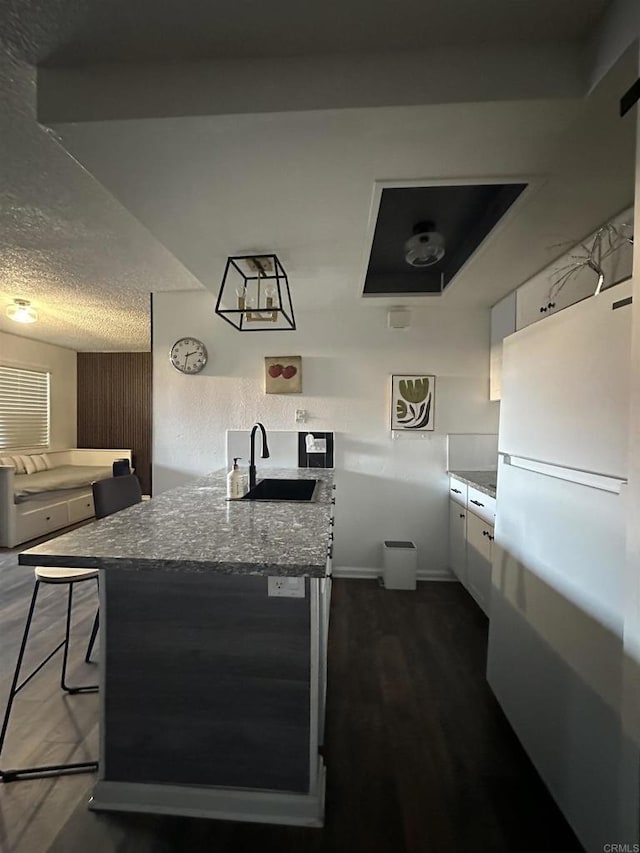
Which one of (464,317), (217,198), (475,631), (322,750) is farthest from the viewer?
(464,317)

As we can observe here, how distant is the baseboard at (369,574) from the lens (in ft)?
11.4

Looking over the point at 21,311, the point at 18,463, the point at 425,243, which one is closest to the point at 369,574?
the point at 425,243

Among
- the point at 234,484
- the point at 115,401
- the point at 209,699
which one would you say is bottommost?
the point at 209,699

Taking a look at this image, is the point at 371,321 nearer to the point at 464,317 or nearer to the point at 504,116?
the point at 464,317

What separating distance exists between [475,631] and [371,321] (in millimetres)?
2414

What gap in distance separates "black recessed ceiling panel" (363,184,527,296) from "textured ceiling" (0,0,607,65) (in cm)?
59

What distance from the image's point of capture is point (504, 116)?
51.4 inches

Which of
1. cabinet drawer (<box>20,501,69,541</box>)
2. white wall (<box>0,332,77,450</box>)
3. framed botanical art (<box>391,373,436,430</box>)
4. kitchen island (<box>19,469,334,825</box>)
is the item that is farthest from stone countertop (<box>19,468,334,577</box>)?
white wall (<box>0,332,77,450</box>)

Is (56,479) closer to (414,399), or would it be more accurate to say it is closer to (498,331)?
(414,399)

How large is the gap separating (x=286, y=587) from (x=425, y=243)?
212cm

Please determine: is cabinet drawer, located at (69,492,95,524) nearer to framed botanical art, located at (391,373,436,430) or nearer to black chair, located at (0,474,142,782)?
black chair, located at (0,474,142,782)

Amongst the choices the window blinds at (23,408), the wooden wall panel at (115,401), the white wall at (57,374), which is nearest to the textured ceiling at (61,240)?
the white wall at (57,374)

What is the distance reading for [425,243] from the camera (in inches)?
97.9

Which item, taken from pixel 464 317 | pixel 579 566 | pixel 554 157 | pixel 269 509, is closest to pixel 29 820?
Result: pixel 269 509
